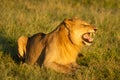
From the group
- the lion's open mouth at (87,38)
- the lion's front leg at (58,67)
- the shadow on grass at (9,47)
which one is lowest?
the lion's front leg at (58,67)

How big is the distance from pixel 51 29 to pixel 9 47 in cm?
159

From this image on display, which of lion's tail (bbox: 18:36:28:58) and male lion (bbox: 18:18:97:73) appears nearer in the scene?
male lion (bbox: 18:18:97:73)

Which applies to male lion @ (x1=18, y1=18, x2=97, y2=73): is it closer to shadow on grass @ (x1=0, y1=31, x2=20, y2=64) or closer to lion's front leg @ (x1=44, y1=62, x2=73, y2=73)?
lion's front leg @ (x1=44, y1=62, x2=73, y2=73)

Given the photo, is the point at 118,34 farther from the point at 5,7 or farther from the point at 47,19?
the point at 5,7

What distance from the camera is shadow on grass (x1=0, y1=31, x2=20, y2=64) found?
839cm

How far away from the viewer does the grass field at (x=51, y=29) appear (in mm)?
6949

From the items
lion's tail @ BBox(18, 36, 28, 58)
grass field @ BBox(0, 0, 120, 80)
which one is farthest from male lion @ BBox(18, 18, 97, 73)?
lion's tail @ BBox(18, 36, 28, 58)

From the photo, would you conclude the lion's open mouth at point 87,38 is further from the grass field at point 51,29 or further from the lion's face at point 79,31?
the grass field at point 51,29

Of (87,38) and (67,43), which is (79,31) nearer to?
(87,38)

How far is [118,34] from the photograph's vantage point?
9672mm

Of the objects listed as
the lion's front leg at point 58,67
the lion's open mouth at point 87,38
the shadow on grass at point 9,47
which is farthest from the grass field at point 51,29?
the lion's open mouth at point 87,38

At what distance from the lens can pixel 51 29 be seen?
33.0 feet

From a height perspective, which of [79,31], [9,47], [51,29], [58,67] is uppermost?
[79,31]

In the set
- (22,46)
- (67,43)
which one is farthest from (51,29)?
(67,43)
